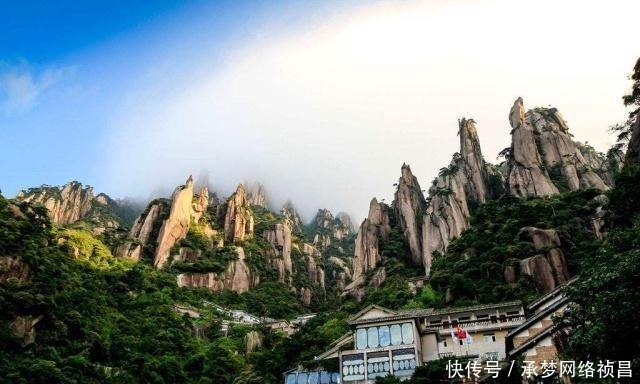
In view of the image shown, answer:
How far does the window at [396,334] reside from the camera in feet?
129

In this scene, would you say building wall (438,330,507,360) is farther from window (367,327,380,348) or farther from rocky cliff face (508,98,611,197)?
rocky cliff face (508,98,611,197)

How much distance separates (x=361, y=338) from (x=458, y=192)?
5653cm

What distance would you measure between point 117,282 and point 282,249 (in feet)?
190

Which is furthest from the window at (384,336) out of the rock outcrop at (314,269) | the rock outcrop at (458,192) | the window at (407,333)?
the rock outcrop at (314,269)

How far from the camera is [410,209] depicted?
325 ft

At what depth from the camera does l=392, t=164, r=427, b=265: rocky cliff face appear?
9256 centimetres

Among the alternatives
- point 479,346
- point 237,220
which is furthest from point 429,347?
point 237,220

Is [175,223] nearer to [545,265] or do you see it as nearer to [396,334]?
[545,265]

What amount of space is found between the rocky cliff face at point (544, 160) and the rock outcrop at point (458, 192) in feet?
22.6

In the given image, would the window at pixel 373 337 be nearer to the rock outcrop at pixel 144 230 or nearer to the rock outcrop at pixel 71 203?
the rock outcrop at pixel 144 230

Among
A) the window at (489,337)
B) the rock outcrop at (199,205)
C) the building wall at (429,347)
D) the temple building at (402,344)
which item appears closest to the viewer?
the temple building at (402,344)

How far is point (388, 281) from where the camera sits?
3273 inches

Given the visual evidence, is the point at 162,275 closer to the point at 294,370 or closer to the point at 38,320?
the point at 38,320

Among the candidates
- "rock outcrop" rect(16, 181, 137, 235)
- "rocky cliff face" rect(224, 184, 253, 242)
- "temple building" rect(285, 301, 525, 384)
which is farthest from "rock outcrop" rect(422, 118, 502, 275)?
"rock outcrop" rect(16, 181, 137, 235)
